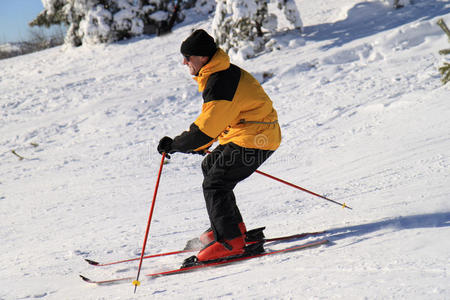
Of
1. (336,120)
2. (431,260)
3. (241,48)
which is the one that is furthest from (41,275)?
(241,48)

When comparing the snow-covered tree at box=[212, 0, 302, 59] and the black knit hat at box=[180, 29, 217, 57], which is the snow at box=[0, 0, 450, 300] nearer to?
the snow-covered tree at box=[212, 0, 302, 59]

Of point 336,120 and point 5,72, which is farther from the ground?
point 5,72

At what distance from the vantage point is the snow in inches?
107

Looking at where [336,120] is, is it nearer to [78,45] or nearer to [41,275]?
[41,275]

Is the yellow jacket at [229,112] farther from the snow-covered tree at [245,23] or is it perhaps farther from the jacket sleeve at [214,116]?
the snow-covered tree at [245,23]

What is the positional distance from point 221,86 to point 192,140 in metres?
0.45

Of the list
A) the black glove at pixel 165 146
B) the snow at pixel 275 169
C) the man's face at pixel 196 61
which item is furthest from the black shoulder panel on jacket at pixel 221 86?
the snow at pixel 275 169

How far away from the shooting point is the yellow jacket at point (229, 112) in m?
2.87

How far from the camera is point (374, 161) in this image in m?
5.14

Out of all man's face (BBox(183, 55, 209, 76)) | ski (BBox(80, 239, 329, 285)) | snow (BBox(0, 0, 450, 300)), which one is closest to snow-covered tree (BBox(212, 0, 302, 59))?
snow (BBox(0, 0, 450, 300))

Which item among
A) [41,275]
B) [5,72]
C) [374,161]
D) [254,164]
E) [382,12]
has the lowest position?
[374,161]

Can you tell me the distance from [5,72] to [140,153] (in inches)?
376

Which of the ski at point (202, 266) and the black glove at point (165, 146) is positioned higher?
the black glove at point (165, 146)

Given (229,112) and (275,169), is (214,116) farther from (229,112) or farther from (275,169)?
(275,169)
